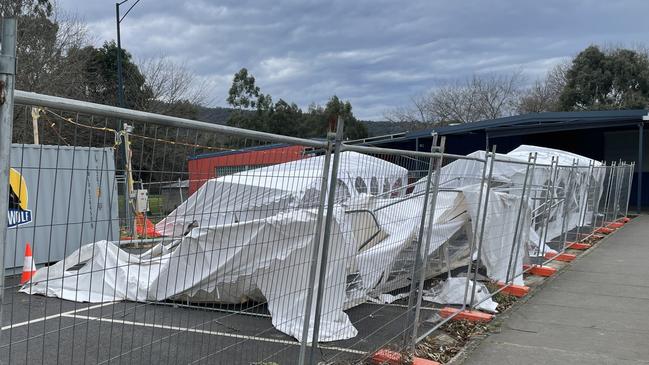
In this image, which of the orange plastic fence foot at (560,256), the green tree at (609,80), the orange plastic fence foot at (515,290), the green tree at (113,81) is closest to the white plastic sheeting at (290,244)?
the orange plastic fence foot at (515,290)

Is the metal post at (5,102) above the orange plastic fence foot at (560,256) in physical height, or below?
above

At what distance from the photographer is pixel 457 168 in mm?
12438

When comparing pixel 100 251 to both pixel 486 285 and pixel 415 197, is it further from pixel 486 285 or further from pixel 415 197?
pixel 486 285

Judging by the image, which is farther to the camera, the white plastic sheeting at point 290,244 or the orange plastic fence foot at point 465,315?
the orange plastic fence foot at point 465,315

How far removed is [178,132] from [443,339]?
4.40 meters

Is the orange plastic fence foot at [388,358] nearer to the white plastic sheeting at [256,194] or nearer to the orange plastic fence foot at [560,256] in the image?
the white plastic sheeting at [256,194]

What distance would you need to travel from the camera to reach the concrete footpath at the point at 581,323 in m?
5.71

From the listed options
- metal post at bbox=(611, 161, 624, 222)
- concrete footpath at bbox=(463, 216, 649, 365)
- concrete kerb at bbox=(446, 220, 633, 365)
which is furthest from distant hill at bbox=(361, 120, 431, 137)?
concrete footpath at bbox=(463, 216, 649, 365)

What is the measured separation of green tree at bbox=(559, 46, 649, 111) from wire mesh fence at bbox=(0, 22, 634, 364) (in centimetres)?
3678

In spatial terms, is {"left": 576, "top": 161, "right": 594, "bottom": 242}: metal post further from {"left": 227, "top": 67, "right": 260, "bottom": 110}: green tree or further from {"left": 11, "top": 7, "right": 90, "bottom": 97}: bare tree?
{"left": 227, "top": 67, "right": 260, "bottom": 110}: green tree

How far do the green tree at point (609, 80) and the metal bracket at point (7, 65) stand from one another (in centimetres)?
4433

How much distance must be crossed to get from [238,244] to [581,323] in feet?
15.3

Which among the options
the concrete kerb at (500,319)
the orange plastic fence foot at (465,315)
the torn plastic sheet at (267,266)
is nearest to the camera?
the torn plastic sheet at (267,266)

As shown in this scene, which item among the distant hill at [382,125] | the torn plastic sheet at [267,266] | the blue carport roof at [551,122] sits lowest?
the torn plastic sheet at [267,266]
